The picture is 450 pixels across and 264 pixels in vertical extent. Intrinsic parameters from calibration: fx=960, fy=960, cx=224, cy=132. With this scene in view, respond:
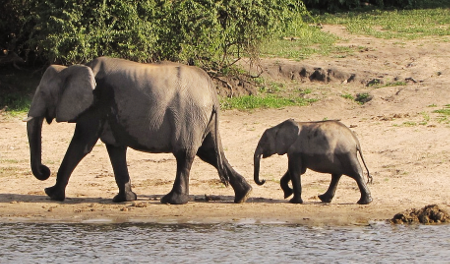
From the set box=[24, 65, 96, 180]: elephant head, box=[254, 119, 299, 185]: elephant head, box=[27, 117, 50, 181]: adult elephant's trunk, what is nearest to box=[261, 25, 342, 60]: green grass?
Answer: box=[254, 119, 299, 185]: elephant head

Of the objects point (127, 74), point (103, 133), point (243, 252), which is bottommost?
point (243, 252)

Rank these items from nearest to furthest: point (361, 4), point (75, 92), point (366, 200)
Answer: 1. point (75, 92)
2. point (366, 200)
3. point (361, 4)

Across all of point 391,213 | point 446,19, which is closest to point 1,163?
point 391,213

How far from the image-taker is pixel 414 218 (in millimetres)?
10602

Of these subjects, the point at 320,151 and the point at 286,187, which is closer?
the point at 320,151

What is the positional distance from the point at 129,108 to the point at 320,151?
222 cm

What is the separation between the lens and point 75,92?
1083cm

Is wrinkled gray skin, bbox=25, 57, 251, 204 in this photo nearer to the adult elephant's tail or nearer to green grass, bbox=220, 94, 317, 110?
the adult elephant's tail

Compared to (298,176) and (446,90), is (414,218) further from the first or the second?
(446,90)

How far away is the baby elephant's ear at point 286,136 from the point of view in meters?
11.1

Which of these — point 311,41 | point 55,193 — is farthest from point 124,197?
point 311,41

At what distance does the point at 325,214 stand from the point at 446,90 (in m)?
6.42

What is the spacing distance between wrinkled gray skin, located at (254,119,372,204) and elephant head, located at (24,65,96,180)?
2.16 metres

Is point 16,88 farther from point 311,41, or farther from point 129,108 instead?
point 129,108
